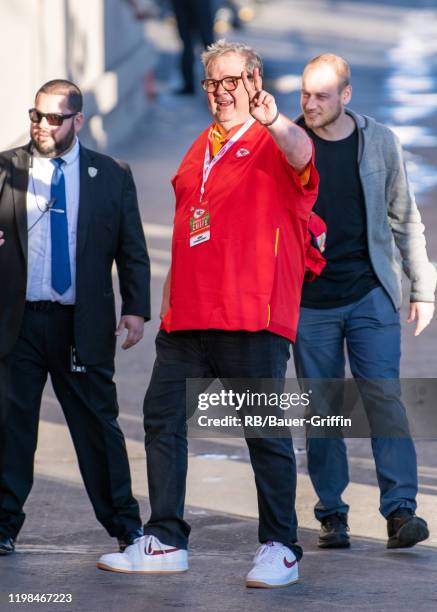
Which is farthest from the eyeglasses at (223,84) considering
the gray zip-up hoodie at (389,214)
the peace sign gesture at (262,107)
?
the gray zip-up hoodie at (389,214)

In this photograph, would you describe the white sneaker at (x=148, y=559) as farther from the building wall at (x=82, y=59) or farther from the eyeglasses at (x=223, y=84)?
the building wall at (x=82, y=59)

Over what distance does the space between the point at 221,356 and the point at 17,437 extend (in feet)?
3.27

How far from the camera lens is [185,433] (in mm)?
5453

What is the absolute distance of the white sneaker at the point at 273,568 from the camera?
17.1ft

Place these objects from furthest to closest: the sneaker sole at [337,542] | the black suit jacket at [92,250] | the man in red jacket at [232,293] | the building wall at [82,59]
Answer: the building wall at [82,59] < the sneaker sole at [337,542] < the black suit jacket at [92,250] < the man in red jacket at [232,293]

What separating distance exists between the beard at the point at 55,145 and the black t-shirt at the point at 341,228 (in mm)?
998

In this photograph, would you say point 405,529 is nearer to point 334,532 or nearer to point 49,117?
point 334,532

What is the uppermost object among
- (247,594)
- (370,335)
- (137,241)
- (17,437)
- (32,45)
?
(32,45)

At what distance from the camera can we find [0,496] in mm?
5797

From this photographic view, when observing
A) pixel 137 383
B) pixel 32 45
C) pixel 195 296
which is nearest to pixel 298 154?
pixel 195 296

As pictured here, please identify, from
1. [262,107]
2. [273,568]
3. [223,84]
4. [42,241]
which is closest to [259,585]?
[273,568]

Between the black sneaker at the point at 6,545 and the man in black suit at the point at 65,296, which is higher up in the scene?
the man in black suit at the point at 65,296

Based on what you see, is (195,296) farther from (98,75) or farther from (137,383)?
(98,75)

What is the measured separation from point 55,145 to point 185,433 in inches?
48.2
